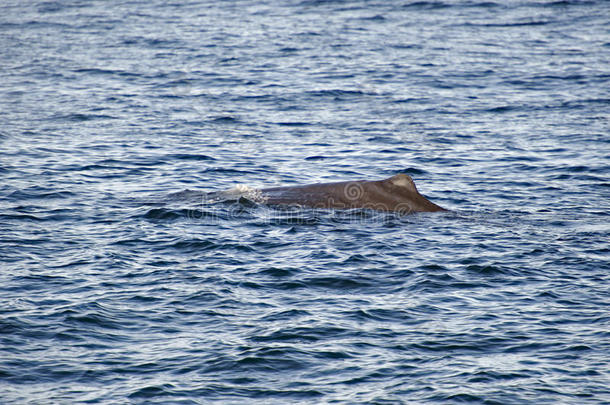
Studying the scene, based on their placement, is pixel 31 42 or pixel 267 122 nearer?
pixel 267 122

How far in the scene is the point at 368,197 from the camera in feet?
59.4

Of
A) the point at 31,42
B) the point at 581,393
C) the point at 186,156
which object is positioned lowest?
the point at 581,393

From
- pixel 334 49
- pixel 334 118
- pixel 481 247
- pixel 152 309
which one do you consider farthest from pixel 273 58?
pixel 152 309

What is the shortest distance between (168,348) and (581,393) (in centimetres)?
574

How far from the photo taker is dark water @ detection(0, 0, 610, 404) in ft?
38.3

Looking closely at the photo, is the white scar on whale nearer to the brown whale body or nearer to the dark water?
the brown whale body

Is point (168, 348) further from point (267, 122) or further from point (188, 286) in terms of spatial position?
point (267, 122)

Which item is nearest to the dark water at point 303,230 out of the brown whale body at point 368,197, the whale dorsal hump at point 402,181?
the brown whale body at point 368,197

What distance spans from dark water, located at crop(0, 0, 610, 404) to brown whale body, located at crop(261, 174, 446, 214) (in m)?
0.36

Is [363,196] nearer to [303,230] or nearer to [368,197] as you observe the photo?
[368,197]

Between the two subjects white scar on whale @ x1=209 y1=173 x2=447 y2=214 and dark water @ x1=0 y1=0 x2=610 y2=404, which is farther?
white scar on whale @ x1=209 y1=173 x2=447 y2=214

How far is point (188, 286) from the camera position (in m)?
14.4

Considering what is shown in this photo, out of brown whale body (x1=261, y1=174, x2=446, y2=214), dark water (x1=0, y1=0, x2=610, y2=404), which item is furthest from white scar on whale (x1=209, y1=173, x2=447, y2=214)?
dark water (x1=0, y1=0, x2=610, y2=404)

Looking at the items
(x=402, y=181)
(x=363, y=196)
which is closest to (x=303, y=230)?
(x=363, y=196)
